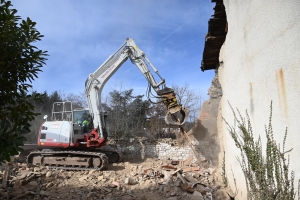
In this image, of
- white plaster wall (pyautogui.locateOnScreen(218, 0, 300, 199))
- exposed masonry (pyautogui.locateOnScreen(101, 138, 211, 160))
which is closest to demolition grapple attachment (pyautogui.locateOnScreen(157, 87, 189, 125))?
white plaster wall (pyautogui.locateOnScreen(218, 0, 300, 199))

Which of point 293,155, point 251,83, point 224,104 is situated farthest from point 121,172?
point 293,155

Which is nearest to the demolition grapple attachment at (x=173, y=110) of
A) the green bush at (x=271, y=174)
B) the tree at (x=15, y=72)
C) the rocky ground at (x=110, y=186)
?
the rocky ground at (x=110, y=186)

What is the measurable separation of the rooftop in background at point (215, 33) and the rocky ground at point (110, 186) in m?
3.92

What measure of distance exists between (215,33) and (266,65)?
10.7 feet

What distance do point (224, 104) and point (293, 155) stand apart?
10.5 ft

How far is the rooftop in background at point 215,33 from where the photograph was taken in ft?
19.3

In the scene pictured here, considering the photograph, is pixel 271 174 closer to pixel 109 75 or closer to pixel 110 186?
pixel 110 186

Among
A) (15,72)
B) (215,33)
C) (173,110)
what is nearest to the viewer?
(15,72)

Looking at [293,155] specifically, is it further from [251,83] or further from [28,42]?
[28,42]

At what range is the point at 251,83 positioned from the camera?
13.5ft

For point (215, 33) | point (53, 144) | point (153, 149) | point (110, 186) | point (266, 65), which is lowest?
point (110, 186)

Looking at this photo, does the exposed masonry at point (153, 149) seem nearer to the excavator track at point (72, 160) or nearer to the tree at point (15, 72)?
the excavator track at point (72, 160)

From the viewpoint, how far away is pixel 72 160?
32.0 feet

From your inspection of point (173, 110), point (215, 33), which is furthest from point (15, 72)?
point (173, 110)
